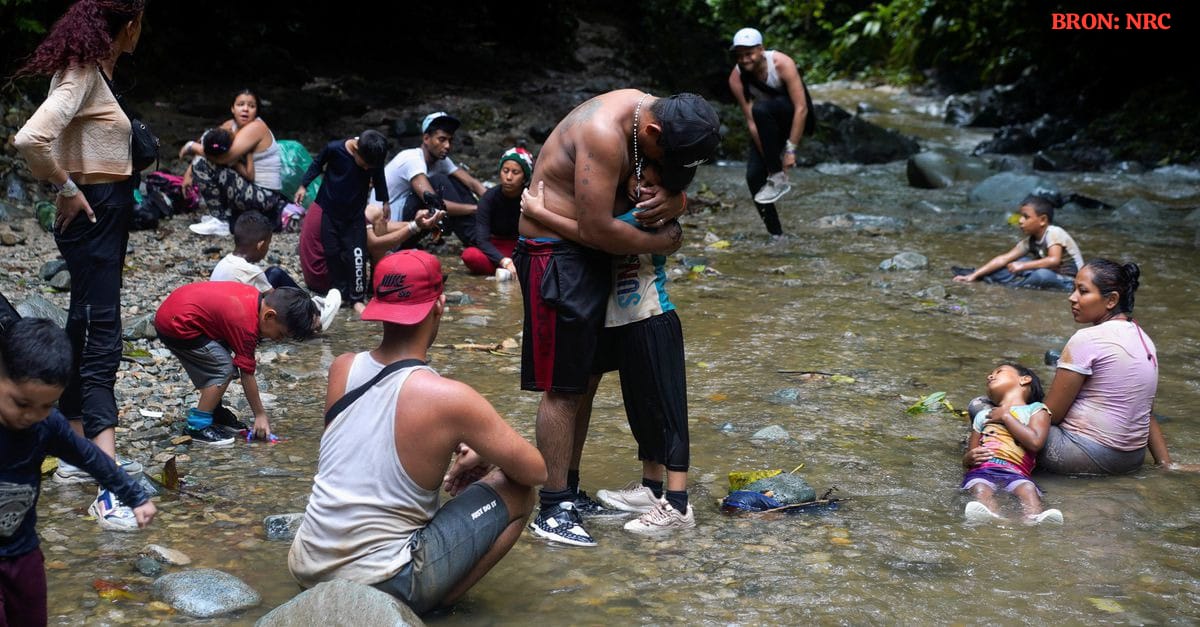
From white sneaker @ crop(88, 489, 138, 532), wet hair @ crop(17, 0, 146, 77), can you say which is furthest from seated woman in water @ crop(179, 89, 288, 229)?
white sneaker @ crop(88, 489, 138, 532)

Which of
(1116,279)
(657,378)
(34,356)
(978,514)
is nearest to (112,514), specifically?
(34,356)

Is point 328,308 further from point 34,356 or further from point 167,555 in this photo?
point 34,356

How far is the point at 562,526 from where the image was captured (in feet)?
12.3

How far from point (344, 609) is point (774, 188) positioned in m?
7.29

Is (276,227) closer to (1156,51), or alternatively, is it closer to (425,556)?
(425,556)

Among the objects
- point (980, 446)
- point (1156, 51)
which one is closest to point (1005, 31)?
point (1156, 51)

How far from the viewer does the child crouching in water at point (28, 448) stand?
262cm

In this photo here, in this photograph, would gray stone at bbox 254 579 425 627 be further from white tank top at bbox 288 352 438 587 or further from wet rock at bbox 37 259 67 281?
wet rock at bbox 37 259 67 281

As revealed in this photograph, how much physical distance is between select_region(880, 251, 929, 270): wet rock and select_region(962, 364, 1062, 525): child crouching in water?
419 centimetres

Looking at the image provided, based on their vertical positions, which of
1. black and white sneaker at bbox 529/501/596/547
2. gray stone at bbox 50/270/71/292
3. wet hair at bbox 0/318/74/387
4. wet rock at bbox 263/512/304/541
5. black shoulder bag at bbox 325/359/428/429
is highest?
wet hair at bbox 0/318/74/387

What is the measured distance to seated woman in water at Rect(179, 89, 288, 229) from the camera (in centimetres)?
841

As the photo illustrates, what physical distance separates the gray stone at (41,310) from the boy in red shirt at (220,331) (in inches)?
61.4

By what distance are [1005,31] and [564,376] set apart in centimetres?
2011

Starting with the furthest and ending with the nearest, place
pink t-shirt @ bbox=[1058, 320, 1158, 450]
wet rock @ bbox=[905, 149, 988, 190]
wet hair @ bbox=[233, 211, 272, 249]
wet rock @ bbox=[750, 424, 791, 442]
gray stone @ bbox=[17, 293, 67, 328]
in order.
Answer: wet rock @ bbox=[905, 149, 988, 190]
gray stone @ bbox=[17, 293, 67, 328]
wet hair @ bbox=[233, 211, 272, 249]
wet rock @ bbox=[750, 424, 791, 442]
pink t-shirt @ bbox=[1058, 320, 1158, 450]
